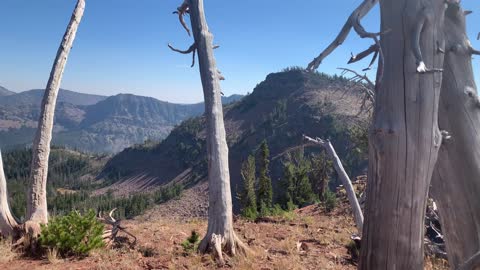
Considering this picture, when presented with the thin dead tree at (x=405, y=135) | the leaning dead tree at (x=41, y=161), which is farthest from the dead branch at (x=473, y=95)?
the leaning dead tree at (x=41, y=161)

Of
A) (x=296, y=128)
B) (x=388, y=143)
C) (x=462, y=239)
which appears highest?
(x=296, y=128)

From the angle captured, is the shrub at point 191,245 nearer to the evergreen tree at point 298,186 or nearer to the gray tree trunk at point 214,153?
the gray tree trunk at point 214,153

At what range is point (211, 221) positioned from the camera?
6699mm

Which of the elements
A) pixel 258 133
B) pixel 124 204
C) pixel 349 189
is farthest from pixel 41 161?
pixel 258 133

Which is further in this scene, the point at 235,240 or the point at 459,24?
the point at 235,240

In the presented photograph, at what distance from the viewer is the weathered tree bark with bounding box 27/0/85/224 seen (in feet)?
23.7

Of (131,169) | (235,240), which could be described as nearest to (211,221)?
(235,240)

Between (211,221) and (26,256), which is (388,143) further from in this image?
(26,256)

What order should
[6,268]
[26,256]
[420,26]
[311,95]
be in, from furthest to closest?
[311,95], [26,256], [6,268], [420,26]

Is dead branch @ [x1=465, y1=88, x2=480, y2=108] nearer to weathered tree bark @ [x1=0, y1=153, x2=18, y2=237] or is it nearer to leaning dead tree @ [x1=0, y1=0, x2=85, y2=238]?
leaning dead tree @ [x1=0, y1=0, x2=85, y2=238]

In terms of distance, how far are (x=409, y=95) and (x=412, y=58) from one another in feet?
0.68

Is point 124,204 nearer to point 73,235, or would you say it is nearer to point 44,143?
point 44,143

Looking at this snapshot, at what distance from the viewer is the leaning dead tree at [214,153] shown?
21.4ft

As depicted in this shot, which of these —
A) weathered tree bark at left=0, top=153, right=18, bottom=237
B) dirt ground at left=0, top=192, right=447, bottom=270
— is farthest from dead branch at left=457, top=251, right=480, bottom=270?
weathered tree bark at left=0, top=153, right=18, bottom=237
